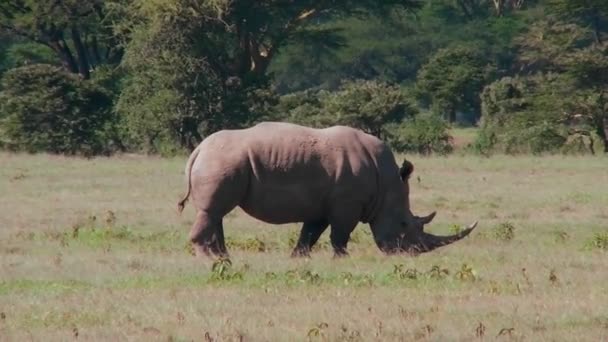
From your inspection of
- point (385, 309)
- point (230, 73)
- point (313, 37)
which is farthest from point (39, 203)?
point (313, 37)

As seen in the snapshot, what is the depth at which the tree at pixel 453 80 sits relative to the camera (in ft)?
169

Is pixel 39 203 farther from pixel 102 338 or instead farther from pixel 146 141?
pixel 146 141

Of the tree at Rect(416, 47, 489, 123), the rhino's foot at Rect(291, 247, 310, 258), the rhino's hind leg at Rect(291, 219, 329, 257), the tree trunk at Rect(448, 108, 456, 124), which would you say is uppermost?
the rhino's hind leg at Rect(291, 219, 329, 257)

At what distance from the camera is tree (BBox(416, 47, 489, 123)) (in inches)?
2023

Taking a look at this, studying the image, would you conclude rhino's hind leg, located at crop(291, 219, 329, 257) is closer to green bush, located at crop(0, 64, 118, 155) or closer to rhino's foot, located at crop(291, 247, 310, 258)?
rhino's foot, located at crop(291, 247, 310, 258)

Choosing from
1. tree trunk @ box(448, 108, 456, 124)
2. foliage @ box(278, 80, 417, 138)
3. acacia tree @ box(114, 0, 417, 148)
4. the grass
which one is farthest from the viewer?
tree trunk @ box(448, 108, 456, 124)

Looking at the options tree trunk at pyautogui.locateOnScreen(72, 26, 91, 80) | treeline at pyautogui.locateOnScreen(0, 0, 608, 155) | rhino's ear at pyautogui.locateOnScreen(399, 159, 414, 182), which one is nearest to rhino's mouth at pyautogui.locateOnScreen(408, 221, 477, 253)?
rhino's ear at pyautogui.locateOnScreen(399, 159, 414, 182)

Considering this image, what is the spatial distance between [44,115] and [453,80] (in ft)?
54.1

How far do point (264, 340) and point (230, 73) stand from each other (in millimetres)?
31078

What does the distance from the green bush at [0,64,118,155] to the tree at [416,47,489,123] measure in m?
15.4

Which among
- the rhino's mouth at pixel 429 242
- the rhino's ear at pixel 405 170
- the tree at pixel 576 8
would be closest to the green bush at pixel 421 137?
the tree at pixel 576 8

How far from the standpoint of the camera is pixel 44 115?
38.9 meters

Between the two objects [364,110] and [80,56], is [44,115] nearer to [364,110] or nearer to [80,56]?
[364,110]

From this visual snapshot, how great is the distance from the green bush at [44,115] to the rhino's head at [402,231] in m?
22.1
